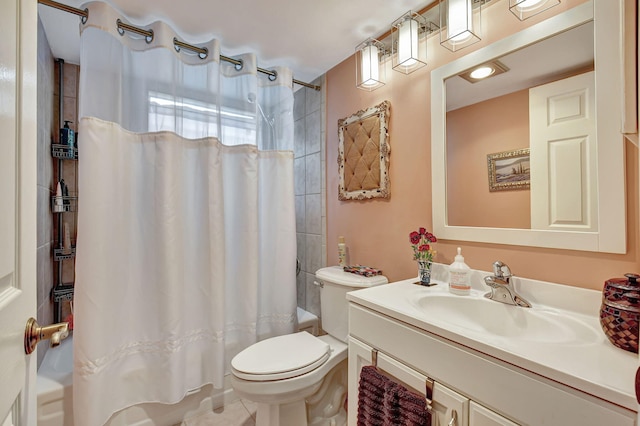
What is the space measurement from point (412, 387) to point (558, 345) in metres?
0.44

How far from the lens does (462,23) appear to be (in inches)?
47.2

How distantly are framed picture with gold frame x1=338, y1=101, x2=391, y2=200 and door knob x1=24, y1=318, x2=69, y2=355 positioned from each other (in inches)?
Answer: 56.5

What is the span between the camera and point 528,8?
→ 1072 mm

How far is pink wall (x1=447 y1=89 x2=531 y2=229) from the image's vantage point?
3.69 feet

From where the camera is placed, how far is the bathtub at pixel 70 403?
132cm

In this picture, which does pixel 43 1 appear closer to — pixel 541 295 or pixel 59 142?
pixel 59 142

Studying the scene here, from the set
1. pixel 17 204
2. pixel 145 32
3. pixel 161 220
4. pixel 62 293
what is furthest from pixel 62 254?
pixel 17 204

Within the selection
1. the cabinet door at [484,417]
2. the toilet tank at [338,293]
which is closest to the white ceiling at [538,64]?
the toilet tank at [338,293]

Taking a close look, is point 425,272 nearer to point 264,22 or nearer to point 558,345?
point 558,345

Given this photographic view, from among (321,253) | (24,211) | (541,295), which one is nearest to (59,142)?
(24,211)

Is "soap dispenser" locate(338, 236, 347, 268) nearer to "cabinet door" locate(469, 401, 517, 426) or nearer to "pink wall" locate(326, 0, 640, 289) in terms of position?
"pink wall" locate(326, 0, 640, 289)

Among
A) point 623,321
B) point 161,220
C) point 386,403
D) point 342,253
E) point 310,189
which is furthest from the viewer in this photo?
point 310,189

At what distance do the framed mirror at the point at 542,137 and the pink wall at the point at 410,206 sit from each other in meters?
0.04

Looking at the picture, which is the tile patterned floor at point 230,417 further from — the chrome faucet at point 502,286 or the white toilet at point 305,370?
the chrome faucet at point 502,286
